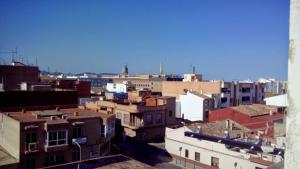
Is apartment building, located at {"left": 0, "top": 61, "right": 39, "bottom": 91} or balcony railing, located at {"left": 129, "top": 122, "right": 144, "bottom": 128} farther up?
apartment building, located at {"left": 0, "top": 61, "right": 39, "bottom": 91}

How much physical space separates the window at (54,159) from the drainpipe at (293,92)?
1037 inches

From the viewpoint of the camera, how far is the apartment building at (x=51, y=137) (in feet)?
83.7

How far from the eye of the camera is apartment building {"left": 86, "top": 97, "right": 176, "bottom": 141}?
41094 mm

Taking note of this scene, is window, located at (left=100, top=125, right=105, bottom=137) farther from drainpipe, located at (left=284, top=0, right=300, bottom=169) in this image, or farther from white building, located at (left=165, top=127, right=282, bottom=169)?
drainpipe, located at (left=284, top=0, right=300, bottom=169)

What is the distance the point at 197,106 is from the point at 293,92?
47951 millimetres

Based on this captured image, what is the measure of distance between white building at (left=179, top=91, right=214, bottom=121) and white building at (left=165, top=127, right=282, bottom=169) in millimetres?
15992

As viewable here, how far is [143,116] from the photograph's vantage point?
41.1m

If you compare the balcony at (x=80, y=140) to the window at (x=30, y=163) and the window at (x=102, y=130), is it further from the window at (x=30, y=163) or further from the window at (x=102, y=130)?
the window at (x=30, y=163)

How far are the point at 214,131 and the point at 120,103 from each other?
15501 mm

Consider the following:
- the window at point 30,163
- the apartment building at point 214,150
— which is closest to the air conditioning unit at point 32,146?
the window at point 30,163

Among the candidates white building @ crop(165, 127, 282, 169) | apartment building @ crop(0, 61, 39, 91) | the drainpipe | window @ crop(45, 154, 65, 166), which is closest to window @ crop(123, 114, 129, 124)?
white building @ crop(165, 127, 282, 169)

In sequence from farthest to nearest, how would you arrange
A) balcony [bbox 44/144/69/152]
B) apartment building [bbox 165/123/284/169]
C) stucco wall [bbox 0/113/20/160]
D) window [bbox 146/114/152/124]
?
1. window [bbox 146/114/152/124]
2. balcony [bbox 44/144/69/152]
3. stucco wall [bbox 0/113/20/160]
4. apartment building [bbox 165/123/284/169]

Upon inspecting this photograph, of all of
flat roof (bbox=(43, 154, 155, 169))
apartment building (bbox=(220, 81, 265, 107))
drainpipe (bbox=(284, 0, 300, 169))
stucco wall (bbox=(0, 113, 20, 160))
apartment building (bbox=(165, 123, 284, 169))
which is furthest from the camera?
apartment building (bbox=(220, 81, 265, 107))

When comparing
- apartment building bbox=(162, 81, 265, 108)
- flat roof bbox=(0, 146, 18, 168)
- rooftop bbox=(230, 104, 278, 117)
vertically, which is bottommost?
flat roof bbox=(0, 146, 18, 168)
